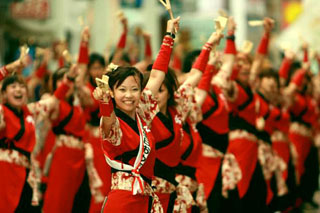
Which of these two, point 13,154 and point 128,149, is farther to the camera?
point 13,154

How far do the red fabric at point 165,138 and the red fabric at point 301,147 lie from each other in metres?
5.83

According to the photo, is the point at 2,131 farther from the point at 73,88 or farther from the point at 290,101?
the point at 290,101

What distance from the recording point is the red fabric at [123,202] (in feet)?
18.6

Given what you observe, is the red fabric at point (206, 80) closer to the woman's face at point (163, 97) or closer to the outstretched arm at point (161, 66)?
the woman's face at point (163, 97)

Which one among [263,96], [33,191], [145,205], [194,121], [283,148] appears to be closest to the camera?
[145,205]

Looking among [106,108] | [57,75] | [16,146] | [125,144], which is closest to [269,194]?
[57,75]

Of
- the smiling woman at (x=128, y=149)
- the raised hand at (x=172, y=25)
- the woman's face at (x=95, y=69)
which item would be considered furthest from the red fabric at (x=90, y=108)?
the smiling woman at (x=128, y=149)

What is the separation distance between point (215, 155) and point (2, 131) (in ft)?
6.99

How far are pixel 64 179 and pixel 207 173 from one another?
182 cm

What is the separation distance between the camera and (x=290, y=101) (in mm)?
11391

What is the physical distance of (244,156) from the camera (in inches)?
362

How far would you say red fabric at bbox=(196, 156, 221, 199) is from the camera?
8234mm

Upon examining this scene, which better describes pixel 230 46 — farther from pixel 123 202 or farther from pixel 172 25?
pixel 123 202

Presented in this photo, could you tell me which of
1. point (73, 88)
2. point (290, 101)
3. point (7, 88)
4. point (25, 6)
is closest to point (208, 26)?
point (25, 6)
